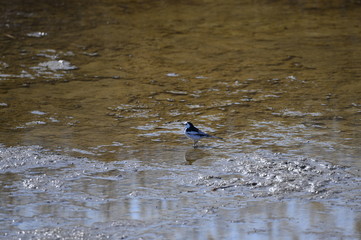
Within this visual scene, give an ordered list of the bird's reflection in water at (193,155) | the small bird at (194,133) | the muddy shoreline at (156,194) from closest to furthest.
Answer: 1. the muddy shoreline at (156,194)
2. the bird's reflection in water at (193,155)
3. the small bird at (194,133)

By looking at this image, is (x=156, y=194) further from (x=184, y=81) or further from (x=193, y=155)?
(x=184, y=81)

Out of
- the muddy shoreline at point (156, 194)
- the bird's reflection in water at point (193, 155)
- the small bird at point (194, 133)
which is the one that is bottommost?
the bird's reflection in water at point (193, 155)

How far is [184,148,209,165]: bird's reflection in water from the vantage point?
22.6 feet

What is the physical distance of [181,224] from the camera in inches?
208

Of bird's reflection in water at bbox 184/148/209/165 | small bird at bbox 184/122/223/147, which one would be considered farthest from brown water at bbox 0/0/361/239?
small bird at bbox 184/122/223/147

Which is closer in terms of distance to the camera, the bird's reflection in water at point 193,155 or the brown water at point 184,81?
the bird's reflection in water at point 193,155

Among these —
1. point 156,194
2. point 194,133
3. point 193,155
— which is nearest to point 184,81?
point 194,133

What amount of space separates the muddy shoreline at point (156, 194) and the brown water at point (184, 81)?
80mm

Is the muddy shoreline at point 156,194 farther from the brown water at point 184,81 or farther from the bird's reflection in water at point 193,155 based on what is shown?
the bird's reflection in water at point 193,155

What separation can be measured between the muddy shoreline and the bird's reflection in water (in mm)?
207

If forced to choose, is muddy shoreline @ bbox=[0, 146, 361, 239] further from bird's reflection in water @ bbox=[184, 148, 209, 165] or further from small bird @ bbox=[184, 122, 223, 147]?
small bird @ bbox=[184, 122, 223, 147]

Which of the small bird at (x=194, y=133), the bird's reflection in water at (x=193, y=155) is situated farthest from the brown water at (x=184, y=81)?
the small bird at (x=194, y=133)

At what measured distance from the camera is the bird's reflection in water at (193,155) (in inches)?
271

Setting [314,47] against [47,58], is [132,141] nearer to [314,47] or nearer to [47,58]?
[47,58]
